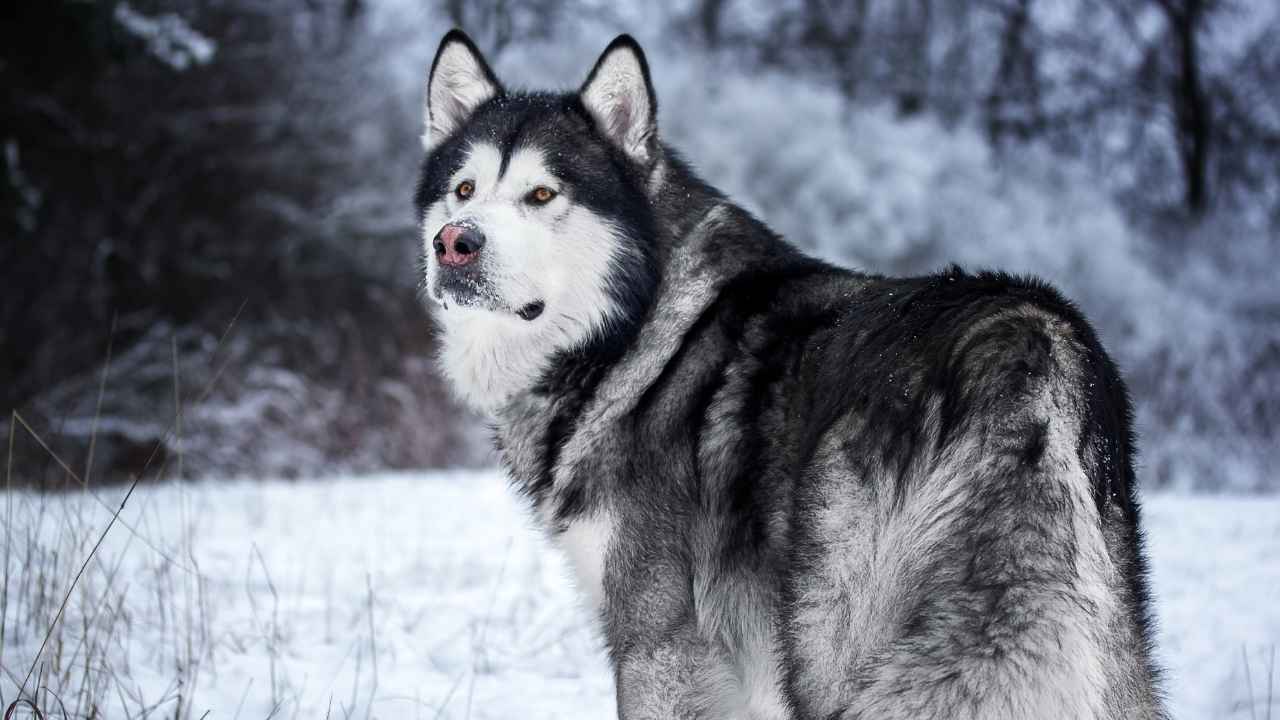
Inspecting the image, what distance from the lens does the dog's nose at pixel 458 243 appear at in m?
2.77

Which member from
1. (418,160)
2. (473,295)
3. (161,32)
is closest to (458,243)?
(473,295)

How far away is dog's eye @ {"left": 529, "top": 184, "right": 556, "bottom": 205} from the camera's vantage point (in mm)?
2996

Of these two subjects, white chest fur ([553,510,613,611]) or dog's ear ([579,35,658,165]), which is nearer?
white chest fur ([553,510,613,611])

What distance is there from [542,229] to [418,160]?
10.3 m

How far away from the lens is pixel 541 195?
300 centimetres

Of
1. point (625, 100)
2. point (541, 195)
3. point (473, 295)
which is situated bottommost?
point (473, 295)

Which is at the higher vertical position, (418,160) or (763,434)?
(418,160)

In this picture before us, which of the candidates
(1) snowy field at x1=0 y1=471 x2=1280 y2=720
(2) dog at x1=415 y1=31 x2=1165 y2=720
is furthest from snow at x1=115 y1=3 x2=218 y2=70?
(2) dog at x1=415 y1=31 x2=1165 y2=720

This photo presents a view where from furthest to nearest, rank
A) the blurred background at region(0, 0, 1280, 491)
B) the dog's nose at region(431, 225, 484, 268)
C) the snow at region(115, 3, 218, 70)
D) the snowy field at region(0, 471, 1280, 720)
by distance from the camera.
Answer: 1. the blurred background at region(0, 0, 1280, 491)
2. the snow at region(115, 3, 218, 70)
3. the snowy field at region(0, 471, 1280, 720)
4. the dog's nose at region(431, 225, 484, 268)

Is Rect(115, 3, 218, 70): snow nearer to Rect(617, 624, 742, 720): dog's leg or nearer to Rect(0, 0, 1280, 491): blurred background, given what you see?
Rect(0, 0, 1280, 491): blurred background

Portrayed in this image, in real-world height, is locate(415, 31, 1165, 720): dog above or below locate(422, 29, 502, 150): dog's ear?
below

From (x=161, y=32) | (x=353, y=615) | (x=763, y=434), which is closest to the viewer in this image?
(x=763, y=434)

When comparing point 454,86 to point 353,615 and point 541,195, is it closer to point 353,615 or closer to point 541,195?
point 541,195

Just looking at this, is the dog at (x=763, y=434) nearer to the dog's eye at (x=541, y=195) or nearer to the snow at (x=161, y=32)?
the dog's eye at (x=541, y=195)
